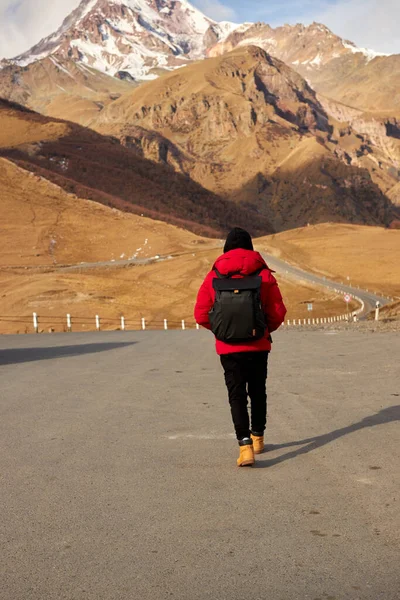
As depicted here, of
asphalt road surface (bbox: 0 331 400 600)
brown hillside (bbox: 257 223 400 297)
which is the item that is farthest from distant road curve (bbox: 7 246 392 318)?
asphalt road surface (bbox: 0 331 400 600)

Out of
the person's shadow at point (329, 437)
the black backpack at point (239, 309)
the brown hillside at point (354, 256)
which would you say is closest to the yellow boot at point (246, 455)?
the person's shadow at point (329, 437)

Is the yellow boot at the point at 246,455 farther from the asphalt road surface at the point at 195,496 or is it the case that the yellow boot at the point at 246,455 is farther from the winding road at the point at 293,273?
the winding road at the point at 293,273

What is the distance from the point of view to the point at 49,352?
68.5 ft

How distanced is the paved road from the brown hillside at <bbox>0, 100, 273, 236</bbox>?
67.9 meters

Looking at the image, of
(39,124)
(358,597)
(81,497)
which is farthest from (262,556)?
(39,124)

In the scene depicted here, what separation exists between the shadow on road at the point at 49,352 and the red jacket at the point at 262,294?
11553 mm

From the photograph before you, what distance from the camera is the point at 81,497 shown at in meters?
5.90

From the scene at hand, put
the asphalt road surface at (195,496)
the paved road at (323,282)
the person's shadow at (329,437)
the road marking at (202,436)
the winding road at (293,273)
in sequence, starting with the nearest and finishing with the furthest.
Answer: the asphalt road surface at (195,496) → the person's shadow at (329,437) → the road marking at (202,436) → the paved road at (323,282) → the winding road at (293,273)

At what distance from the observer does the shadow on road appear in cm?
1880

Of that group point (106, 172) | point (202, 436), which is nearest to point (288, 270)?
point (202, 436)

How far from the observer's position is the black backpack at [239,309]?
21.9 ft

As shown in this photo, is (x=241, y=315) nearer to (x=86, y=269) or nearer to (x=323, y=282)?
(x=323, y=282)

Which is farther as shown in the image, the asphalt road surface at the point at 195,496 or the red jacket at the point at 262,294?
the red jacket at the point at 262,294

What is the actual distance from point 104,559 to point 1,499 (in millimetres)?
1593
